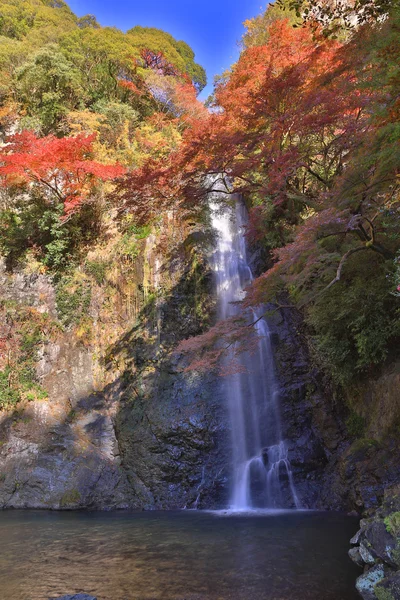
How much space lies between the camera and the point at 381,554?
4418 millimetres

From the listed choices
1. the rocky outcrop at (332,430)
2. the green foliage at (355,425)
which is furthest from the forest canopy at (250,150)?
the green foliage at (355,425)

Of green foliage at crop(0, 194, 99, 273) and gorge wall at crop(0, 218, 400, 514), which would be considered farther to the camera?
green foliage at crop(0, 194, 99, 273)

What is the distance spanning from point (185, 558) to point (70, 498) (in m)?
5.85

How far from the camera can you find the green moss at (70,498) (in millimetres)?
10439

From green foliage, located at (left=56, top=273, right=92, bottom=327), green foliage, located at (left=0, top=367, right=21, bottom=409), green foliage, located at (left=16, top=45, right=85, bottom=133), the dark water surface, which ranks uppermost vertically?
A: green foliage, located at (left=16, top=45, right=85, bottom=133)

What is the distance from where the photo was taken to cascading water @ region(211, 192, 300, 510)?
9.75m

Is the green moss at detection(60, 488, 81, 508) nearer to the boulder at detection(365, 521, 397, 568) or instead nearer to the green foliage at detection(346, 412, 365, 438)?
the green foliage at detection(346, 412, 365, 438)

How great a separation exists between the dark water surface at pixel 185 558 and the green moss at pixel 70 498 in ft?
5.75

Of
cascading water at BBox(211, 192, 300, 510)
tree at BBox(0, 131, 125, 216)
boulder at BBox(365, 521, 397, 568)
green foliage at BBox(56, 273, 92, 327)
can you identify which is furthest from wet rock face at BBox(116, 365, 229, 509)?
tree at BBox(0, 131, 125, 216)

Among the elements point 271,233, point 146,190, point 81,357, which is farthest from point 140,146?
point 81,357

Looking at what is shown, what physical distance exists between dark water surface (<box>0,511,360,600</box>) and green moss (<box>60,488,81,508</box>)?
5.75ft

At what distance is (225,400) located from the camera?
1171 cm

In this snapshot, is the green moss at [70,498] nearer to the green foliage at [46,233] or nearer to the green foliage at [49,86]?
the green foliage at [46,233]

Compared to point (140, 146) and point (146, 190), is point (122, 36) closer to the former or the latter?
point (140, 146)
